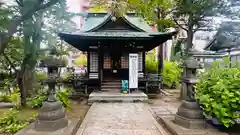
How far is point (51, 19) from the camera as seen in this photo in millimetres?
9820

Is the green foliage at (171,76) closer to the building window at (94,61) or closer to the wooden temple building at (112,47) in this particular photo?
the wooden temple building at (112,47)

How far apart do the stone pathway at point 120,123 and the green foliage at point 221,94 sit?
1.41 meters

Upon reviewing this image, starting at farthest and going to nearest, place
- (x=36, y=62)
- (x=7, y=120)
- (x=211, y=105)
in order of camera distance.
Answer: (x=36, y=62), (x=7, y=120), (x=211, y=105)

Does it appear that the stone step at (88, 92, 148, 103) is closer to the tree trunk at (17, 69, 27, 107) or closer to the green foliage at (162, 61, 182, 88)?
the tree trunk at (17, 69, 27, 107)

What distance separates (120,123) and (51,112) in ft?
7.08

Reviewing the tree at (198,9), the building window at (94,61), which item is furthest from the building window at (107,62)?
the tree at (198,9)

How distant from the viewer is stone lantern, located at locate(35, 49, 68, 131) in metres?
5.22

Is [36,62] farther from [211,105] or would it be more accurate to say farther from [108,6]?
[211,105]

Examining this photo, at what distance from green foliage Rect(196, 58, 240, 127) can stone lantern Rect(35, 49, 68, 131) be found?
3.84 meters

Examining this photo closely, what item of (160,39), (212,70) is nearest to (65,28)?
(160,39)

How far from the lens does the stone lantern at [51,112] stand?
522 cm

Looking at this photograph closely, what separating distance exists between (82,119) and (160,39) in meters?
A: 7.17

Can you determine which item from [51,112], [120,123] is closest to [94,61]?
[120,123]

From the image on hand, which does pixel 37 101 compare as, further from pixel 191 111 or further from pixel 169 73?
pixel 169 73
